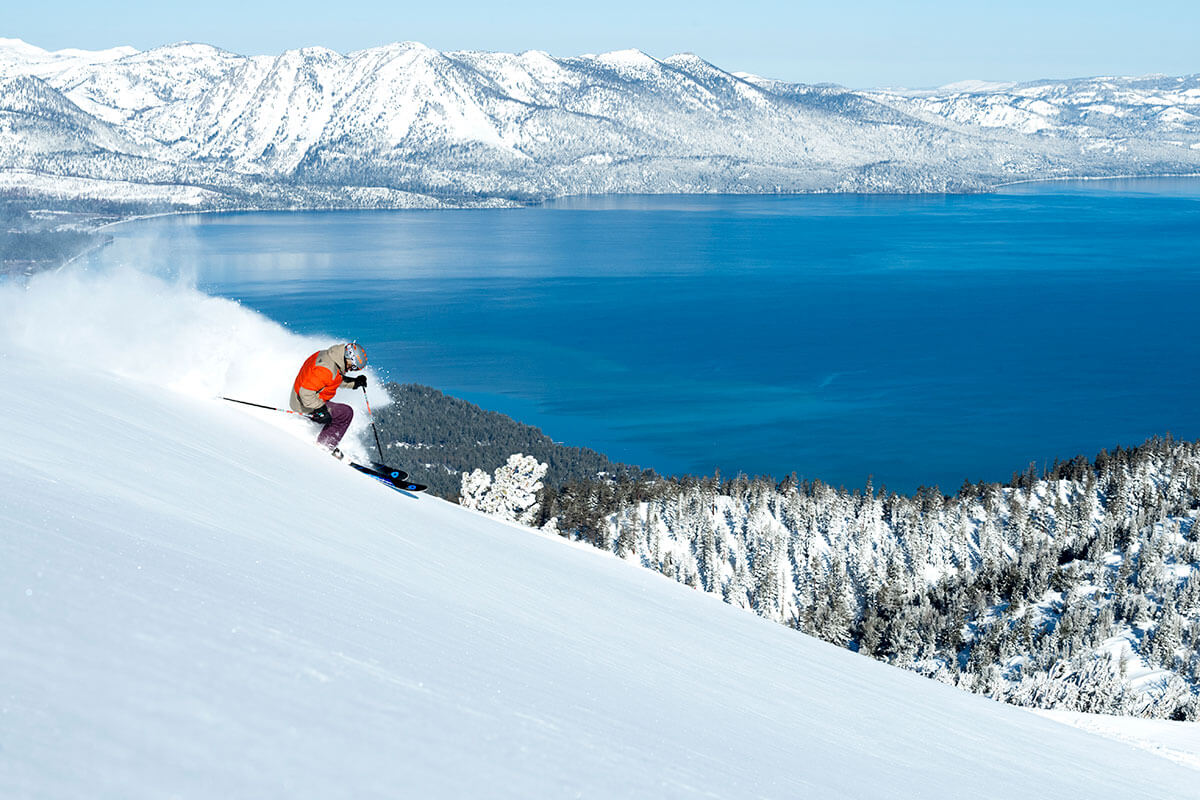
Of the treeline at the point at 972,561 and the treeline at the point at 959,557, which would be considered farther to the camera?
the treeline at the point at 959,557

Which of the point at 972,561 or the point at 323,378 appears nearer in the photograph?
the point at 323,378

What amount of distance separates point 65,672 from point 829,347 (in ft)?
434

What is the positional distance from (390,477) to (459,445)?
70.6 metres

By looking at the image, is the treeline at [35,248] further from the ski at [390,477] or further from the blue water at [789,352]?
the ski at [390,477]

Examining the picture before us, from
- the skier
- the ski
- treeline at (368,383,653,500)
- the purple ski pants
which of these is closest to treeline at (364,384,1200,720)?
treeline at (368,383,653,500)

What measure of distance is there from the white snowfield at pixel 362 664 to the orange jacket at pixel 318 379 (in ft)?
2.52

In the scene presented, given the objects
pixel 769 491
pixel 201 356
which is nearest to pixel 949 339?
pixel 769 491

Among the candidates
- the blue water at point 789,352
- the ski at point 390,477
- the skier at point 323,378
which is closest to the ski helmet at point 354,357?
the skier at point 323,378

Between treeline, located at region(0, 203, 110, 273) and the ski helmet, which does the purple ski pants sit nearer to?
the ski helmet

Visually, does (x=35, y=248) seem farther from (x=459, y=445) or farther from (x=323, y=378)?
(x=323, y=378)

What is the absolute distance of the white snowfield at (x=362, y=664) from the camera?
3.75 meters

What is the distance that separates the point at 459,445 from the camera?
8688cm

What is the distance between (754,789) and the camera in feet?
18.9

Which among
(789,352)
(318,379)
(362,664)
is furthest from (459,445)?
(362,664)
